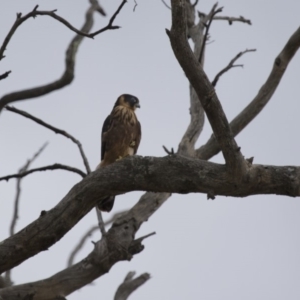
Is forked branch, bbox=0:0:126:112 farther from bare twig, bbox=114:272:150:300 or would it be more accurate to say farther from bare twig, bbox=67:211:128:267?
bare twig, bbox=67:211:128:267

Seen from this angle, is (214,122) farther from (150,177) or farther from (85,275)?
(85,275)

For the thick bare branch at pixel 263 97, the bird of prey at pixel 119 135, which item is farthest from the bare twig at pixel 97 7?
the thick bare branch at pixel 263 97

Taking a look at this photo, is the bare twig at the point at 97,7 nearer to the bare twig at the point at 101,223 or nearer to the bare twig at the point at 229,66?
the bare twig at the point at 229,66

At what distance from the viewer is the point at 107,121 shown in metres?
6.40

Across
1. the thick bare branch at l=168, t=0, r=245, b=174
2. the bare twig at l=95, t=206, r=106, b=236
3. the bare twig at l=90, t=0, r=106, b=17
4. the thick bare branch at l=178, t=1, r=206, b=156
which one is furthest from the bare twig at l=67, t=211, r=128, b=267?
the thick bare branch at l=168, t=0, r=245, b=174

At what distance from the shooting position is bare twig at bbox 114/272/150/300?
6.13 meters

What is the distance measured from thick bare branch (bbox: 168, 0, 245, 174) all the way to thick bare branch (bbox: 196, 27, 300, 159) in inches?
108

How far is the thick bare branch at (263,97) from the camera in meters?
6.49

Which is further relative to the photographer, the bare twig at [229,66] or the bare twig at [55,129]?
the bare twig at [229,66]

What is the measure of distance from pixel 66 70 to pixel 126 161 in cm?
151

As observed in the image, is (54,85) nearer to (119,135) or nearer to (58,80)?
(58,80)

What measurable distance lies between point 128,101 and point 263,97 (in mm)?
1191

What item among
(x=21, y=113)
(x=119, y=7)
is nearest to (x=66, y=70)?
(x=21, y=113)

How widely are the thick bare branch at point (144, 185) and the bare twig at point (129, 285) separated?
7.44 ft
